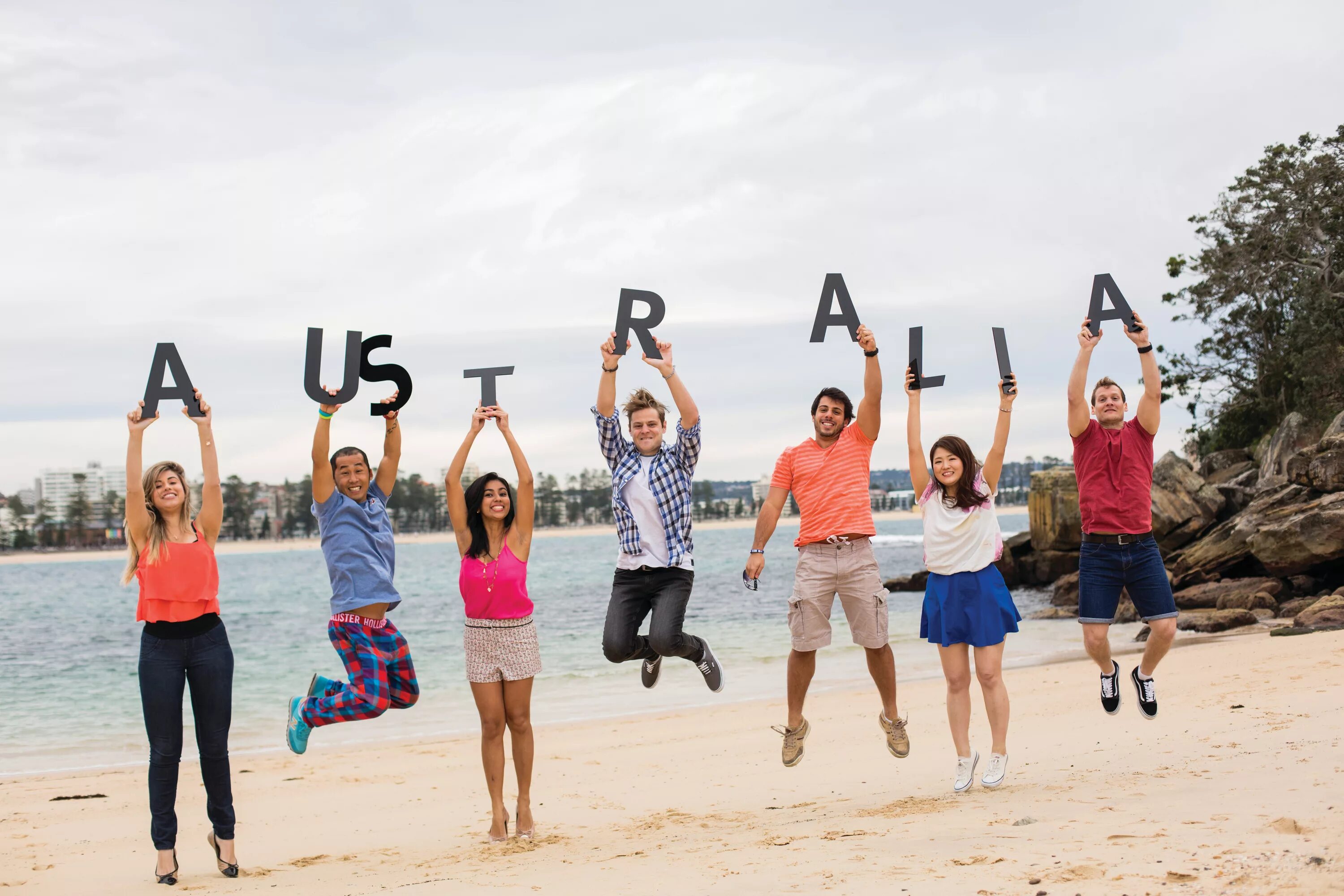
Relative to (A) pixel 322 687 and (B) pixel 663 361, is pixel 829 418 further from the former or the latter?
(A) pixel 322 687

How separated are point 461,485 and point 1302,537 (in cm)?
1661

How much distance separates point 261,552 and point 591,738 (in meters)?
123

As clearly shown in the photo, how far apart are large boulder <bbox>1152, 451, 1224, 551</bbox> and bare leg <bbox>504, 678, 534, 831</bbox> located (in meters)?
19.0

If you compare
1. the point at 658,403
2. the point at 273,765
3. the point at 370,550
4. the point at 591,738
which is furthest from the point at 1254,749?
the point at 273,765

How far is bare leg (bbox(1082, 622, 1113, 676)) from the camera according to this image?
698 cm

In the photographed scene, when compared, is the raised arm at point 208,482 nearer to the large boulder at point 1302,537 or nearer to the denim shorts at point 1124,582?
the denim shorts at point 1124,582

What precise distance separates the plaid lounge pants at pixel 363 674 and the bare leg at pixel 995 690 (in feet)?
10.4

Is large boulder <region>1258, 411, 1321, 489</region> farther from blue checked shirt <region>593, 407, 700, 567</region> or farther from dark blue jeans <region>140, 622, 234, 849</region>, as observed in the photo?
dark blue jeans <region>140, 622, 234, 849</region>

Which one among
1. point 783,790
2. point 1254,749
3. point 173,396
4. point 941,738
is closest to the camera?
point 173,396

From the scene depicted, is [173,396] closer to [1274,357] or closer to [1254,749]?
[1254,749]

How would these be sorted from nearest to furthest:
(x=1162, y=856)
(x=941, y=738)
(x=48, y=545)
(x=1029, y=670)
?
(x=1162, y=856)
(x=941, y=738)
(x=1029, y=670)
(x=48, y=545)

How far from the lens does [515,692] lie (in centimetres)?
624

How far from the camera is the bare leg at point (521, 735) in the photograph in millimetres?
6246

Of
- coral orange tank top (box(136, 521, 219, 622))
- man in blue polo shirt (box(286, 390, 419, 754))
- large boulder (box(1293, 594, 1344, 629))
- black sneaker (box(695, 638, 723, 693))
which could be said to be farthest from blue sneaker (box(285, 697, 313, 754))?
large boulder (box(1293, 594, 1344, 629))
